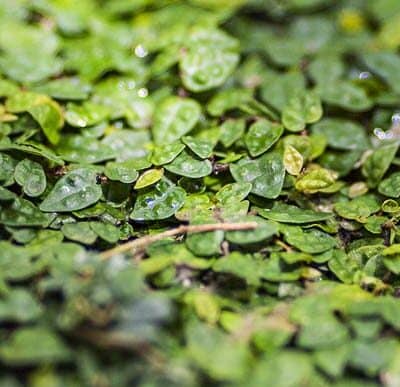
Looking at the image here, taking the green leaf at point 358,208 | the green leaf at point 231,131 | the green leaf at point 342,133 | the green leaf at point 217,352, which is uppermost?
the green leaf at point 217,352

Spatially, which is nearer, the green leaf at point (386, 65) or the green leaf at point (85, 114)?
the green leaf at point (85, 114)

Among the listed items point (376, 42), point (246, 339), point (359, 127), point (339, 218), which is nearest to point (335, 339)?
point (246, 339)

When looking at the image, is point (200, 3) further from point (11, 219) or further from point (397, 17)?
point (11, 219)

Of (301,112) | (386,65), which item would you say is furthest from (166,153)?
(386,65)

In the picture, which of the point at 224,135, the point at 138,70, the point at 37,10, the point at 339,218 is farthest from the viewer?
the point at 37,10

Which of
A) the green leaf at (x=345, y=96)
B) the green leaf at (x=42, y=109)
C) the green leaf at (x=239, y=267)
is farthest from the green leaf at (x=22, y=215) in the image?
the green leaf at (x=345, y=96)

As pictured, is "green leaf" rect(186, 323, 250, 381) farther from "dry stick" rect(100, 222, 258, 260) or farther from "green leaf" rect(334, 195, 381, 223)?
"green leaf" rect(334, 195, 381, 223)

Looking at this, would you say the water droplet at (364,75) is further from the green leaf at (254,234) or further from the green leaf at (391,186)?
the green leaf at (254,234)

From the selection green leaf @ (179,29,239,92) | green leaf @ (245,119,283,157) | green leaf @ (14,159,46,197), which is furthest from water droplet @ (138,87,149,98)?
green leaf @ (14,159,46,197)
